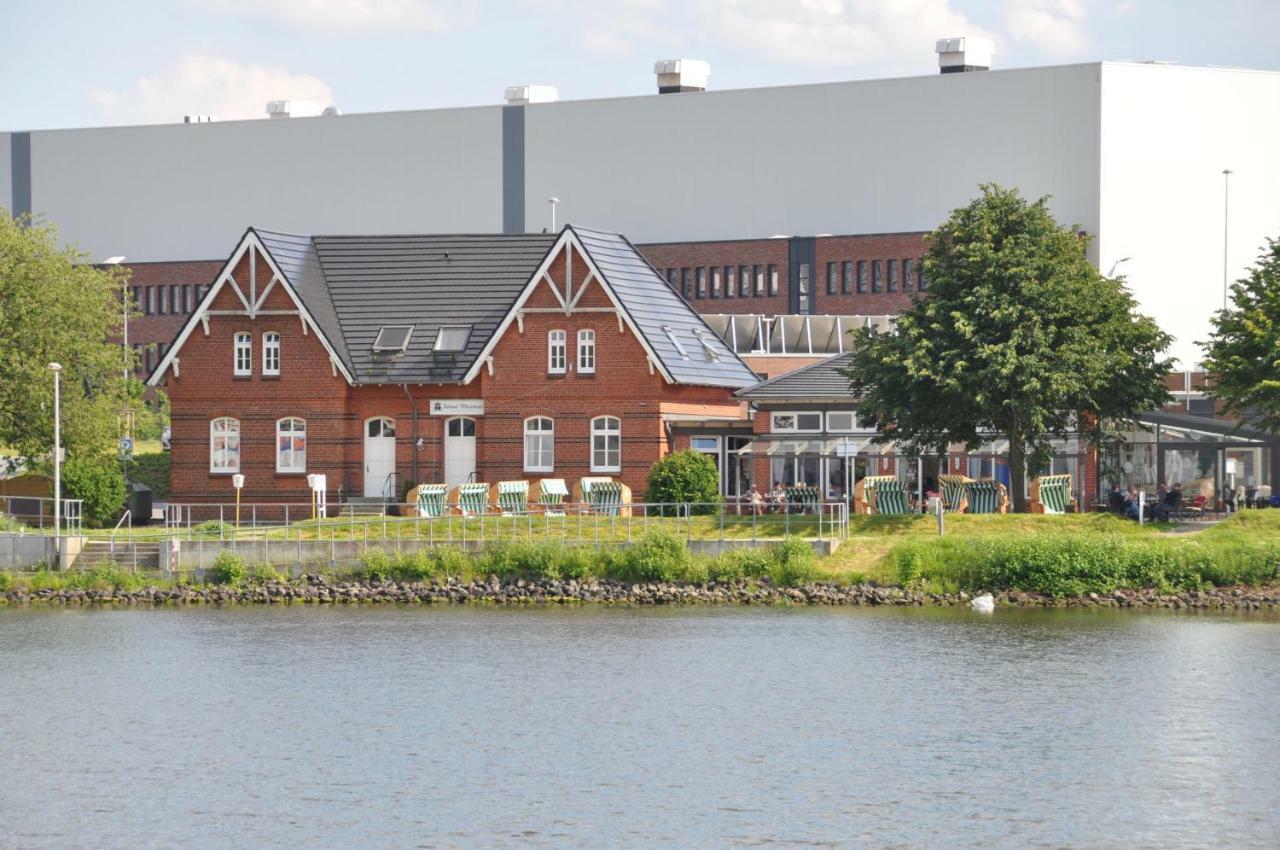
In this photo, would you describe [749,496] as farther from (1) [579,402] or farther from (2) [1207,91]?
(2) [1207,91]

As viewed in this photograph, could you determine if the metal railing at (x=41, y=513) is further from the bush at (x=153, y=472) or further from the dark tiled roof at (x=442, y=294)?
the dark tiled roof at (x=442, y=294)

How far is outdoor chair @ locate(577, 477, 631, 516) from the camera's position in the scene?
5409cm

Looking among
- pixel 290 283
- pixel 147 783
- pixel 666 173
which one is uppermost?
pixel 666 173

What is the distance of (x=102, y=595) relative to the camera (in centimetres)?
4991

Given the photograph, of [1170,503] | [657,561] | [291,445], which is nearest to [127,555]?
[291,445]

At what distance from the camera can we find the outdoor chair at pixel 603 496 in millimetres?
54094

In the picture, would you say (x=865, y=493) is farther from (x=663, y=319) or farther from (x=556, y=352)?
(x=556, y=352)

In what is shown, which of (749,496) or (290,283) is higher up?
(290,283)

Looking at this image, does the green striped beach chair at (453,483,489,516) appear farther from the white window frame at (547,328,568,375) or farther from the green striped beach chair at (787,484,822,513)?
the green striped beach chair at (787,484,822,513)

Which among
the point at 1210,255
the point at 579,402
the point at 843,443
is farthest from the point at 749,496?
the point at 1210,255

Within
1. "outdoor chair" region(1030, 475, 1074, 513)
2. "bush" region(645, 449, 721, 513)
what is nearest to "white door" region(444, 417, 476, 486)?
"bush" region(645, 449, 721, 513)

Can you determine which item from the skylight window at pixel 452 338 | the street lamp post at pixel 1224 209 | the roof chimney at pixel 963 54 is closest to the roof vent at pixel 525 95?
the roof chimney at pixel 963 54

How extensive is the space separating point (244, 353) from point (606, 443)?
37.3 feet

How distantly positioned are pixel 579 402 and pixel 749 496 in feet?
23.8
